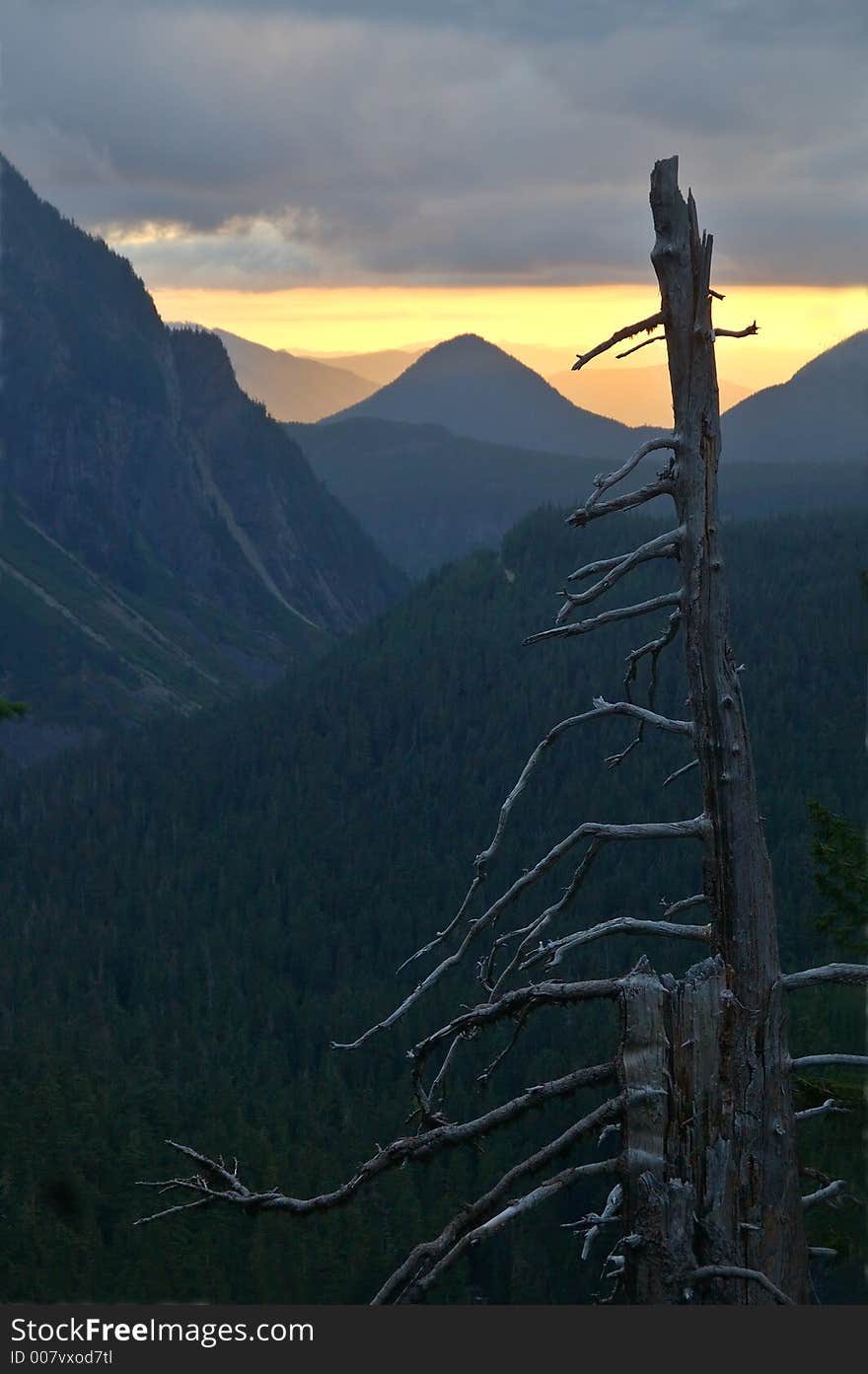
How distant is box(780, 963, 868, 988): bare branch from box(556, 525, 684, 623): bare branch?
2308 millimetres

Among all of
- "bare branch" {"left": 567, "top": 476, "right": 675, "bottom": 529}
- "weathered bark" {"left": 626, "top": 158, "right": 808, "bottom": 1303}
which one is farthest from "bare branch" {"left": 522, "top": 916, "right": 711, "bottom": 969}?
"bare branch" {"left": 567, "top": 476, "right": 675, "bottom": 529}

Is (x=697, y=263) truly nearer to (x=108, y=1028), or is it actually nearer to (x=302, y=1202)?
(x=302, y=1202)

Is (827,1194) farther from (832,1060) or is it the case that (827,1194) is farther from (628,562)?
(628,562)

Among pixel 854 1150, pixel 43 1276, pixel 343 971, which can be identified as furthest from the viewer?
pixel 343 971

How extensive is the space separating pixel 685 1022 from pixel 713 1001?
8.7 inches

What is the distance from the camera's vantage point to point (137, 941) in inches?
6383

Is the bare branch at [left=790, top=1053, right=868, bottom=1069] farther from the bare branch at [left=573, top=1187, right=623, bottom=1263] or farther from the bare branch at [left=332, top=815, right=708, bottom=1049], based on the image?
the bare branch at [left=332, top=815, right=708, bottom=1049]

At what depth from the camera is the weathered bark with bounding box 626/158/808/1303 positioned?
26.2 feet

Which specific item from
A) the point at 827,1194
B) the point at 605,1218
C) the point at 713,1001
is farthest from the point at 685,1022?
the point at 827,1194

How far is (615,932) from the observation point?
26.6 feet

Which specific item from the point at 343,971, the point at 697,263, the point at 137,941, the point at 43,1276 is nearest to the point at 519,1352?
the point at 697,263

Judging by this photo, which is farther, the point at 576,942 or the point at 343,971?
the point at 343,971

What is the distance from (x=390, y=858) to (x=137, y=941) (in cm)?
4106

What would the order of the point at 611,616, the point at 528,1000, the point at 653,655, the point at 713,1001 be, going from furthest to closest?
the point at 653,655 → the point at 528,1000 → the point at 611,616 → the point at 713,1001
